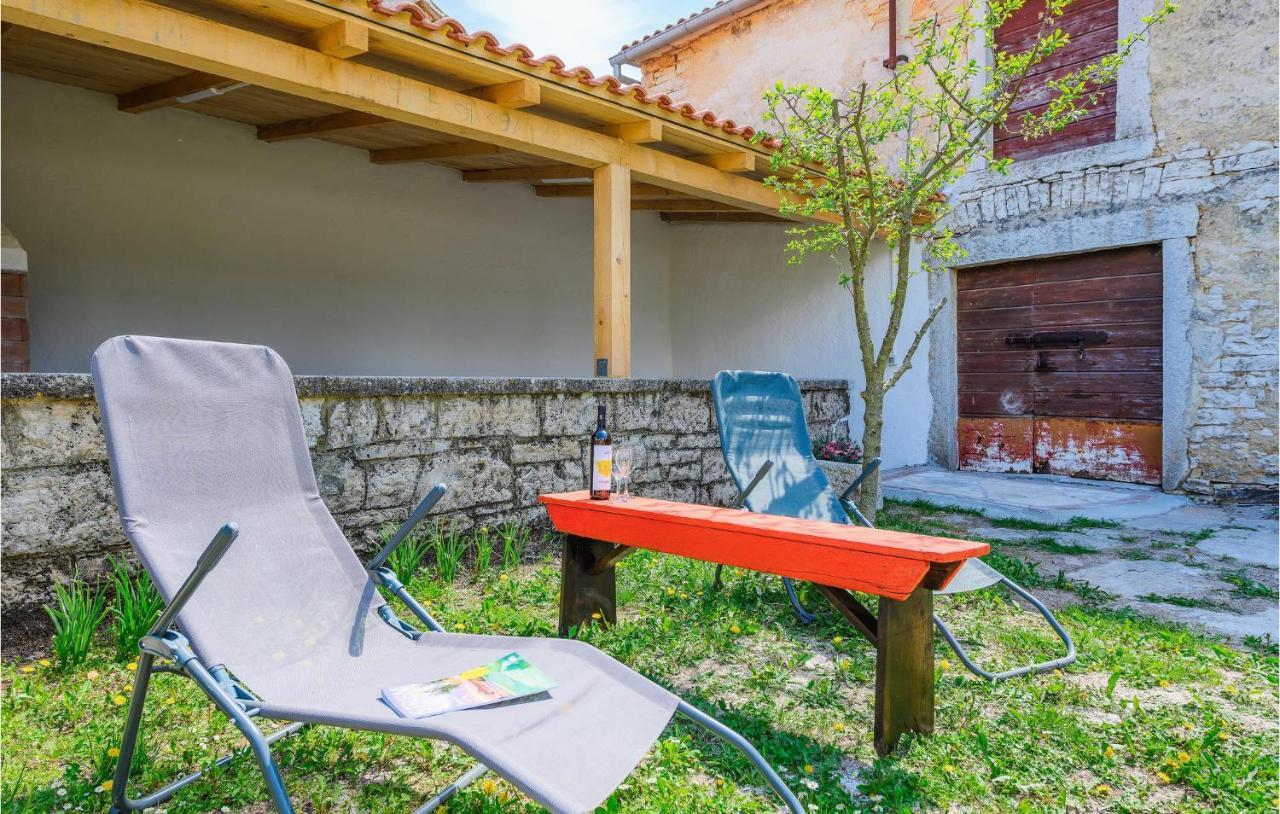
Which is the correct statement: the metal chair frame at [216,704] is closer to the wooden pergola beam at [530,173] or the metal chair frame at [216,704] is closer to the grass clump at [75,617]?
the grass clump at [75,617]

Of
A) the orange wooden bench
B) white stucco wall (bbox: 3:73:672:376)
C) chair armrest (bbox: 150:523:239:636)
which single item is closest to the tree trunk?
the orange wooden bench

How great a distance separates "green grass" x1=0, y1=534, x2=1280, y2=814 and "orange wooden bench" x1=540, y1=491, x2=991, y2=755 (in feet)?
0.50

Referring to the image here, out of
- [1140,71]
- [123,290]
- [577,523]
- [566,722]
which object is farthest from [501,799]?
[1140,71]

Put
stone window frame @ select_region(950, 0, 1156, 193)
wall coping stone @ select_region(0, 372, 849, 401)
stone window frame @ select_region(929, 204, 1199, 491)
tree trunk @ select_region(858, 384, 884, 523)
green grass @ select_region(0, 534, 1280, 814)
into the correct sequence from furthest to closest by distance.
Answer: stone window frame @ select_region(950, 0, 1156, 193) → stone window frame @ select_region(929, 204, 1199, 491) → tree trunk @ select_region(858, 384, 884, 523) → wall coping stone @ select_region(0, 372, 849, 401) → green grass @ select_region(0, 534, 1280, 814)

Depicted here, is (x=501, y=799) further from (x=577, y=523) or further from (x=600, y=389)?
(x=600, y=389)

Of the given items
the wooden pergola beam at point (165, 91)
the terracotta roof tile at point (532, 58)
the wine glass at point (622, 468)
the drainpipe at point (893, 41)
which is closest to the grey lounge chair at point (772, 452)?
the wine glass at point (622, 468)

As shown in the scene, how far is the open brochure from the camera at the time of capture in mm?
1699

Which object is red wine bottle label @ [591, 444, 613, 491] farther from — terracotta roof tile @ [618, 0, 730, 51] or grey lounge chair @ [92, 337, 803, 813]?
terracotta roof tile @ [618, 0, 730, 51]

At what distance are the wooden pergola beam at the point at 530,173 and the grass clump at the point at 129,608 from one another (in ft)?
14.1

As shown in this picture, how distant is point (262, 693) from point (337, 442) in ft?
6.75

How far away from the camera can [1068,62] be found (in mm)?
6770

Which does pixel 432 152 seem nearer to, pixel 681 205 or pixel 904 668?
pixel 681 205

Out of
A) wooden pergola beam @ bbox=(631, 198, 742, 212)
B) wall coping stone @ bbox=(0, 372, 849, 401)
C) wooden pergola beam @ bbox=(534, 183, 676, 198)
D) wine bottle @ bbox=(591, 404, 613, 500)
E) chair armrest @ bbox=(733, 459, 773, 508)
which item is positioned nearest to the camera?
wall coping stone @ bbox=(0, 372, 849, 401)

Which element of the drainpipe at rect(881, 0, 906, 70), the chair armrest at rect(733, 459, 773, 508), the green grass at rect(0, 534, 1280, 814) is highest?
the drainpipe at rect(881, 0, 906, 70)
